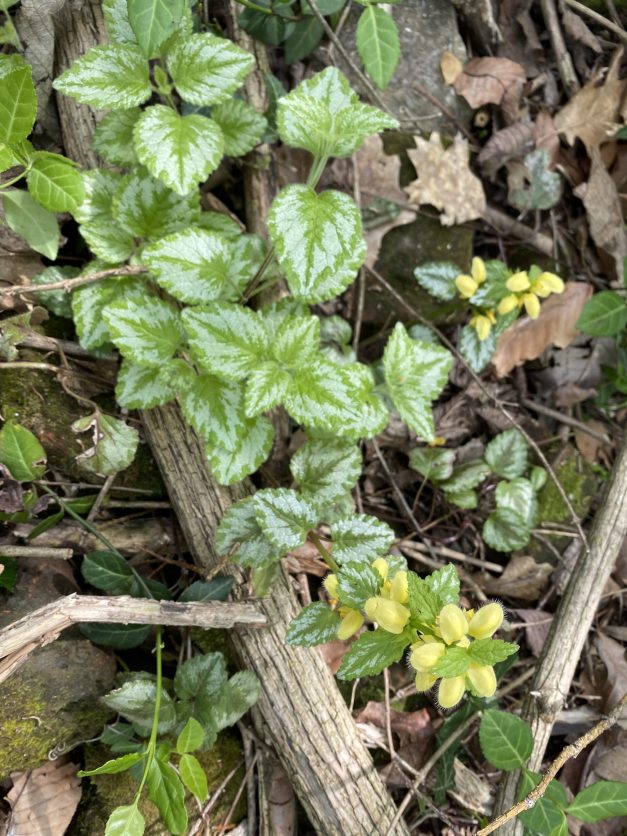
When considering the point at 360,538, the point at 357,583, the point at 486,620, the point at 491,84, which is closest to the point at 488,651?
the point at 486,620

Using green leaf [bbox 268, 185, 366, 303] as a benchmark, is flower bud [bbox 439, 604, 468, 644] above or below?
below

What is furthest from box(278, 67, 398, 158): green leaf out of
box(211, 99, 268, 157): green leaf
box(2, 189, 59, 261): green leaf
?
A: box(2, 189, 59, 261): green leaf

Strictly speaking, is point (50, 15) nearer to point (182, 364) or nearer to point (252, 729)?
point (182, 364)

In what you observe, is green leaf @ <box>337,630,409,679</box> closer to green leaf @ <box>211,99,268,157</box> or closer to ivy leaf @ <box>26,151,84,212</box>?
ivy leaf @ <box>26,151,84,212</box>

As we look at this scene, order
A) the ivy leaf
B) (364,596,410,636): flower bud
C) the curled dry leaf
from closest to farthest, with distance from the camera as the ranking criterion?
(364,596,410,636): flower bud, the ivy leaf, the curled dry leaf

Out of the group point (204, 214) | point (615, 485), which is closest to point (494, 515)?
point (615, 485)

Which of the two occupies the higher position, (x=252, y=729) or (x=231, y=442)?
(x=231, y=442)

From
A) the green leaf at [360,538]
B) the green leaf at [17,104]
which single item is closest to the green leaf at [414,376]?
the green leaf at [360,538]
